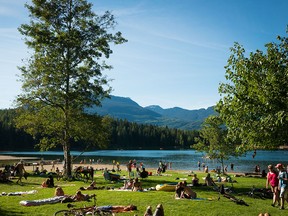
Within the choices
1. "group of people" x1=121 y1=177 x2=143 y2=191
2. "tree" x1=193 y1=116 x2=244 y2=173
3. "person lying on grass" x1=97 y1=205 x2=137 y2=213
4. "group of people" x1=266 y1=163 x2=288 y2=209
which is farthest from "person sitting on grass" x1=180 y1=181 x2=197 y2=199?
"tree" x1=193 y1=116 x2=244 y2=173

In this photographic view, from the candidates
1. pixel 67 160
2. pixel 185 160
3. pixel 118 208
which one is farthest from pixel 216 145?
pixel 185 160

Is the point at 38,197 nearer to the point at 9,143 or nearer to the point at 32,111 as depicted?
the point at 32,111

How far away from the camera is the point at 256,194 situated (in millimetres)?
23062

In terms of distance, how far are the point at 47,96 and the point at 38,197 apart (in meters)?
14.8

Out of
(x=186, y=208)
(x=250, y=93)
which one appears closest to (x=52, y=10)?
(x=250, y=93)

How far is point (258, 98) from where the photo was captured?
68.8 feet

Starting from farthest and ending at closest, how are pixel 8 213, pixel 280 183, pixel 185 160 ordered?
pixel 185 160 → pixel 280 183 → pixel 8 213

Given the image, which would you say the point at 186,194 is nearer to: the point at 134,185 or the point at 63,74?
the point at 134,185

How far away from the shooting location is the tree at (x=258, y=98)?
19.6 metres

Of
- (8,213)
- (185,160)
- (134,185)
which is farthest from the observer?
(185,160)

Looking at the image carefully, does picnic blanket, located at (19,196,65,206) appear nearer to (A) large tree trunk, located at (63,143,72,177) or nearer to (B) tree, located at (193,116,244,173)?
(A) large tree trunk, located at (63,143,72,177)

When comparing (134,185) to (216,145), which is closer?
(134,185)

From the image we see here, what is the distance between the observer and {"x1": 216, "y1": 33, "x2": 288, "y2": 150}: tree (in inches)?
771

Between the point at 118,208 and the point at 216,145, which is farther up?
the point at 216,145
